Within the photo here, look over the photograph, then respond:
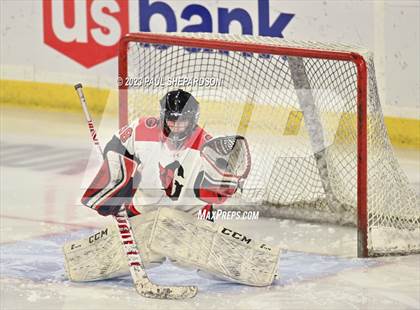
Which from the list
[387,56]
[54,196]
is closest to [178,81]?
[54,196]

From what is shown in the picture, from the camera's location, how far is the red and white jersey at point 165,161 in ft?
19.3

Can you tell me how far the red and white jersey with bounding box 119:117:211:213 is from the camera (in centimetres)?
589

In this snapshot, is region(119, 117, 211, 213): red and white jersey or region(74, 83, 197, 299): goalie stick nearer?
region(74, 83, 197, 299): goalie stick

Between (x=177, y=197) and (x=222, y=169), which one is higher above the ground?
(x=222, y=169)

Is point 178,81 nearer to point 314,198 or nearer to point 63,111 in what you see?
point 314,198

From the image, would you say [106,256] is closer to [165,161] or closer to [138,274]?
[138,274]

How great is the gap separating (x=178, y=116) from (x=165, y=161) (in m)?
0.22

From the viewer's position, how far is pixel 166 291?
18.8 feet

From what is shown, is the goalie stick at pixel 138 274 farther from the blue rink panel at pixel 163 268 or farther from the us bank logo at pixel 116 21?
the us bank logo at pixel 116 21
